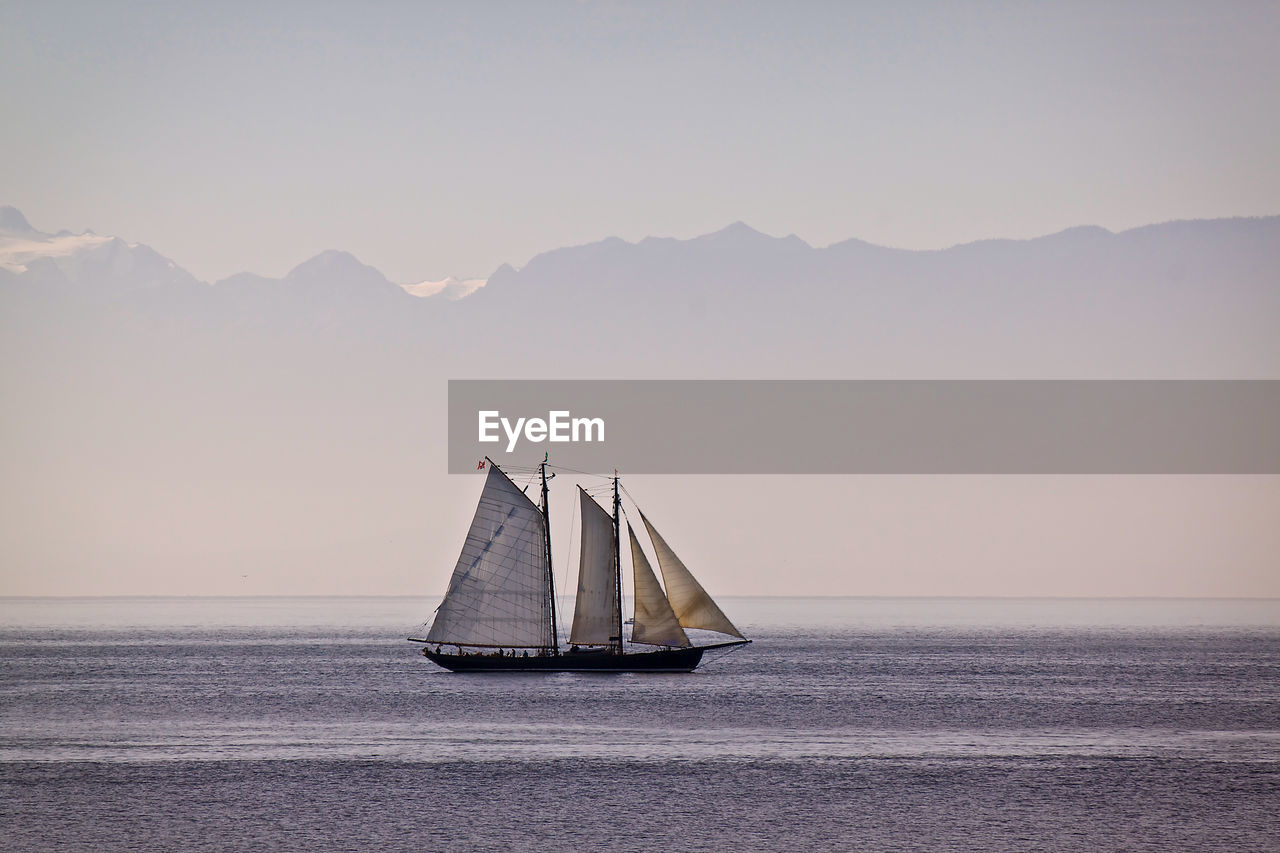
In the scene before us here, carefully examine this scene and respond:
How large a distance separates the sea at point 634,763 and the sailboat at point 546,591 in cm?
367

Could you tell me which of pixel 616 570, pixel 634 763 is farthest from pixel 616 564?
pixel 634 763

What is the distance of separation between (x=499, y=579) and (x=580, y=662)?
36.9ft

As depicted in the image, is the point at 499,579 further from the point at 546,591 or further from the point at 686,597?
the point at 686,597

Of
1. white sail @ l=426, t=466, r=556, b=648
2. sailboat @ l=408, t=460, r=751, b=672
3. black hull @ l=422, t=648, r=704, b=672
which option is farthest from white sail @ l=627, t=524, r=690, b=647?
white sail @ l=426, t=466, r=556, b=648

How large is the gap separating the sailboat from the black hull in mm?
114

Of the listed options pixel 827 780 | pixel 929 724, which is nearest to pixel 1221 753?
pixel 929 724

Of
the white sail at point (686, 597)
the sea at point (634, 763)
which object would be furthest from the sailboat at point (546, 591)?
the sea at point (634, 763)

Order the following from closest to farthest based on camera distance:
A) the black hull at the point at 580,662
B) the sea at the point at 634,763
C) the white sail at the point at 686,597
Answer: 1. the sea at the point at 634,763
2. the white sail at the point at 686,597
3. the black hull at the point at 580,662

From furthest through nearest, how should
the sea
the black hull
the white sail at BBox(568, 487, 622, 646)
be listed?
the black hull, the white sail at BBox(568, 487, 622, 646), the sea

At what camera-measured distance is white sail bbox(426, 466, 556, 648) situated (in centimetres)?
10775

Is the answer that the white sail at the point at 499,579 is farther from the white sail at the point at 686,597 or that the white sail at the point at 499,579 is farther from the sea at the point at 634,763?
the white sail at the point at 686,597

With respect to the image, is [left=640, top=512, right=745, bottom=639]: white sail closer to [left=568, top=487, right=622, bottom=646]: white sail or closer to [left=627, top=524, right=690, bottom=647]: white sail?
[left=627, top=524, right=690, bottom=647]: white sail

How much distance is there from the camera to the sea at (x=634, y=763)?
180 feet

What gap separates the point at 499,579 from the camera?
109m
